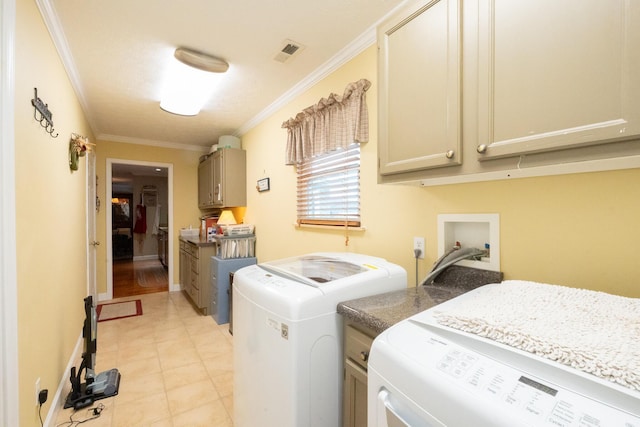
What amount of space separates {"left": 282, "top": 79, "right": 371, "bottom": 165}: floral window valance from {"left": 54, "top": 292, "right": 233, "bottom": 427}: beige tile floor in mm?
1928

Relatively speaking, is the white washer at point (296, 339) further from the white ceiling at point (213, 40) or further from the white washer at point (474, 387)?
the white ceiling at point (213, 40)

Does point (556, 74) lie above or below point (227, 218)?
above

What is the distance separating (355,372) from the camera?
3.74ft

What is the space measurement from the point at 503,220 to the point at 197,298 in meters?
3.69

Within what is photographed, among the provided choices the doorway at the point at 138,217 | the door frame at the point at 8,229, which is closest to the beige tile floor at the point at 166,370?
the door frame at the point at 8,229

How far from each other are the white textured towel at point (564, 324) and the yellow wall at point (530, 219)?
0.21 m

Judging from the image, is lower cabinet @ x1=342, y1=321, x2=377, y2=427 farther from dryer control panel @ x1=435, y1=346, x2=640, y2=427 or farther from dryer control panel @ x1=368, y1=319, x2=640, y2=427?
dryer control panel @ x1=435, y1=346, x2=640, y2=427

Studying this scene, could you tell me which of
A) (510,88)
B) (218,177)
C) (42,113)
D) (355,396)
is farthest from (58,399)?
(510,88)

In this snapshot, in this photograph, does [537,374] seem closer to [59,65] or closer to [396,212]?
[396,212]

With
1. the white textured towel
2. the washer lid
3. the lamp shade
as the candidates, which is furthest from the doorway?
the white textured towel

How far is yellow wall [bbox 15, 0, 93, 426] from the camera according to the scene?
1.31 meters

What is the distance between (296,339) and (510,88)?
116 cm

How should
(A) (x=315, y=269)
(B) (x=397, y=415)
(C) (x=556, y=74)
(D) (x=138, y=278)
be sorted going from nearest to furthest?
(B) (x=397, y=415) → (C) (x=556, y=74) → (A) (x=315, y=269) → (D) (x=138, y=278)

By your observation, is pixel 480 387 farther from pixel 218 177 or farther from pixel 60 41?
pixel 218 177
